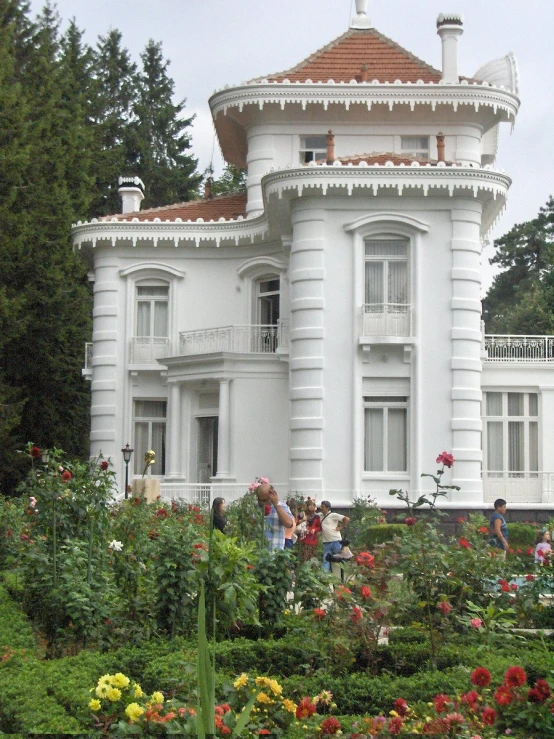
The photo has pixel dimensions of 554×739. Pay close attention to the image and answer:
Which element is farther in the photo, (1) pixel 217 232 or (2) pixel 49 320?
(2) pixel 49 320

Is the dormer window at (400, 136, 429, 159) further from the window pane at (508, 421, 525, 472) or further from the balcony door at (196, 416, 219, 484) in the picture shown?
the balcony door at (196, 416, 219, 484)

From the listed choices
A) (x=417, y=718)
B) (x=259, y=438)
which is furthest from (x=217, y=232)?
(x=417, y=718)

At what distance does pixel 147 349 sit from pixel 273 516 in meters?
15.5

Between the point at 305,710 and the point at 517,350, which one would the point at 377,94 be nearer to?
the point at 517,350

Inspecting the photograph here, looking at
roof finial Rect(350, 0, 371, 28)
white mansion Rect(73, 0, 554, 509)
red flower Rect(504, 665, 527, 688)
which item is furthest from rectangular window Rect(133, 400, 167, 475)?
red flower Rect(504, 665, 527, 688)

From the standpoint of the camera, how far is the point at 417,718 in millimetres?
8094

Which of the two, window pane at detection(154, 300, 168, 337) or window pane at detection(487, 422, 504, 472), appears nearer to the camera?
window pane at detection(487, 422, 504, 472)

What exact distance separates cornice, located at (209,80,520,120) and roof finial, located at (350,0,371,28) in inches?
182

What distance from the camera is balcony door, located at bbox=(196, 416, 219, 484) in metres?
30.4

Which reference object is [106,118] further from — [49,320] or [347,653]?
[347,653]

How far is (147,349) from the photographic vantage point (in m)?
31.9

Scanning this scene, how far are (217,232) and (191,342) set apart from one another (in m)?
2.81

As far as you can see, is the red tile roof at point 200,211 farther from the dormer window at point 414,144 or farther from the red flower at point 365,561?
the red flower at point 365,561

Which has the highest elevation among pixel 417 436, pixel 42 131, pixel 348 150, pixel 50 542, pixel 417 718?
pixel 42 131
